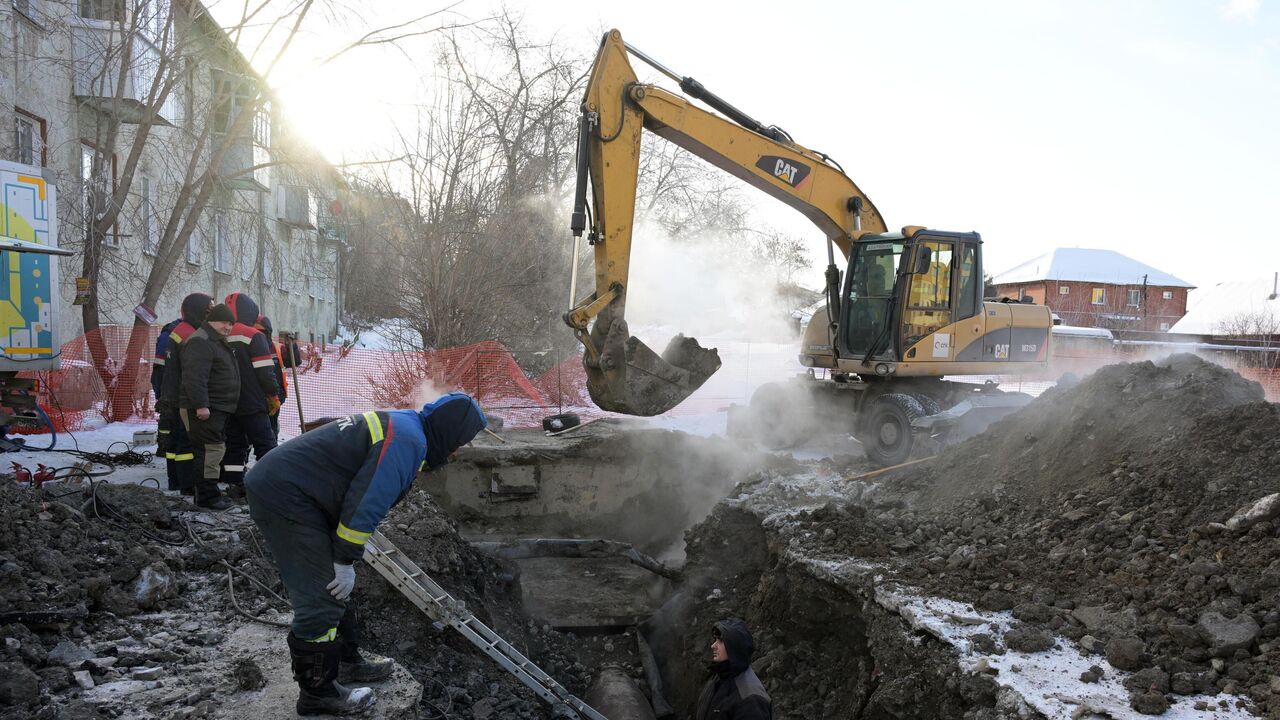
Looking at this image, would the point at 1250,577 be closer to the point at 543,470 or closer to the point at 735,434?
the point at 543,470

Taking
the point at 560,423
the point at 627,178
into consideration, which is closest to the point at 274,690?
the point at 627,178

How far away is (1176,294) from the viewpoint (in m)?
49.7

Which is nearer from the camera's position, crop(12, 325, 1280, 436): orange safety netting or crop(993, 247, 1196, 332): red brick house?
crop(12, 325, 1280, 436): orange safety netting

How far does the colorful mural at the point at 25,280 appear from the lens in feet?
29.0

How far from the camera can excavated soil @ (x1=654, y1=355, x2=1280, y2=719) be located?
3363 millimetres

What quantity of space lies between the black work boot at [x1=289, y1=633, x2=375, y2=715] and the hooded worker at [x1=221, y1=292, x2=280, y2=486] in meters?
3.71

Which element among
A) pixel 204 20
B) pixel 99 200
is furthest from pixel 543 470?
pixel 204 20

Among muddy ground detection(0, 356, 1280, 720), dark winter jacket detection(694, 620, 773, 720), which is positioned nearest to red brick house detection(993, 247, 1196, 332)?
muddy ground detection(0, 356, 1280, 720)

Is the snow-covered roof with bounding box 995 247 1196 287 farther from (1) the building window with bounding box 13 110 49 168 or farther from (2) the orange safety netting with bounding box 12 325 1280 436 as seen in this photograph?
(1) the building window with bounding box 13 110 49 168

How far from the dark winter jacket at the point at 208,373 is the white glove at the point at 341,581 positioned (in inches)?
142

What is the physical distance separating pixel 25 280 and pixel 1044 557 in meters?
10.3

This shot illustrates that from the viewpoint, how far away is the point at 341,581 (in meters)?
3.51

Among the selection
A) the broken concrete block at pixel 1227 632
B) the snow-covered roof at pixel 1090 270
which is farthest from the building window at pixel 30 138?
the snow-covered roof at pixel 1090 270

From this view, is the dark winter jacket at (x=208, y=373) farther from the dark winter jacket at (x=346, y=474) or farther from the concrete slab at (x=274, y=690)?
the dark winter jacket at (x=346, y=474)
